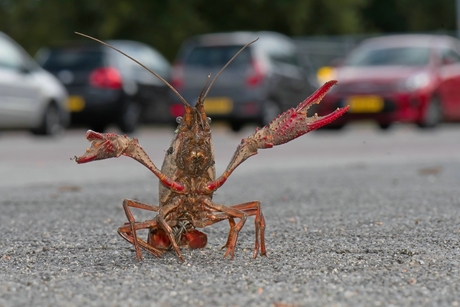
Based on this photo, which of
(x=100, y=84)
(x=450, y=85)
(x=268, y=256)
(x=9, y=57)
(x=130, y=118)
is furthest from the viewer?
(x=130, y=118)

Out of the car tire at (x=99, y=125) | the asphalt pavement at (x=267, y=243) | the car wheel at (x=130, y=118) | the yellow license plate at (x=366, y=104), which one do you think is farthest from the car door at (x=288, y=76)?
the asphalt pavement at (x=267, y=243)

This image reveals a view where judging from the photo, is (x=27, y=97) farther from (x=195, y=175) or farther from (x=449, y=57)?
(x=195, y=175)

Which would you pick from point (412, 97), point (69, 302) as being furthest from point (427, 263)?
point (412, 97)

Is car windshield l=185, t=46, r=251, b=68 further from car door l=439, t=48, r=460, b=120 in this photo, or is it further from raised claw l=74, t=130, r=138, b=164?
raised claw l=74, t=130, r=138, b=164

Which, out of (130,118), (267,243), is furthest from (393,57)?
(267,243)

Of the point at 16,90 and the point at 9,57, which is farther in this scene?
the point at 9,57

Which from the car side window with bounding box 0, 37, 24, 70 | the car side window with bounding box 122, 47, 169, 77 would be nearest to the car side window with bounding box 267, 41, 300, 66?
the car side window with bounding box 122, 47, 169, 77

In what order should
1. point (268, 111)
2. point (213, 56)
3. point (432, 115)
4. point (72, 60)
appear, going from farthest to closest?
1. point (72, 60)
2. point (213, 56)
3. point (268, 111)
4. point (432, 115)
